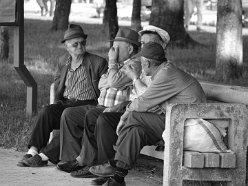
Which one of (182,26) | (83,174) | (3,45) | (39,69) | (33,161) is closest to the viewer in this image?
(83,174)

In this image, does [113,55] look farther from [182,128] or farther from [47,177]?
[182,128]

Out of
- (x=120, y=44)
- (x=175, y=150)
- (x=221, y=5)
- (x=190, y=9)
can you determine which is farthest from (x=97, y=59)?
(x=190, y=9)

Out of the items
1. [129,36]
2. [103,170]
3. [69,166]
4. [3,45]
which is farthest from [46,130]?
[3,45]

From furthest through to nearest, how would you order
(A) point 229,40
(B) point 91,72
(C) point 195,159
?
(A) point 229,40, (B) point 91,72, (C) point 195,159

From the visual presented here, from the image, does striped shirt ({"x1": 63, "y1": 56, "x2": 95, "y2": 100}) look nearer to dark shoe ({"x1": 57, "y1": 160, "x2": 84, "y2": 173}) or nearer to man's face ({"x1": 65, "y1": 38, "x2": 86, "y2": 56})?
man's face ({"x1": 65, "y1": 38, "x2": 86, "y2": 56})

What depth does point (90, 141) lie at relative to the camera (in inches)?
282

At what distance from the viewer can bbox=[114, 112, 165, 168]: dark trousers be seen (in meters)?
6.43

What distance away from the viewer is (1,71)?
15.3m

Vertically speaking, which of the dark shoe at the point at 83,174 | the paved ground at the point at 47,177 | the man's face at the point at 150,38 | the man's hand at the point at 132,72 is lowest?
the paved ground at the point at 47,177

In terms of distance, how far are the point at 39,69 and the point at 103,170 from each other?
887 centimetres

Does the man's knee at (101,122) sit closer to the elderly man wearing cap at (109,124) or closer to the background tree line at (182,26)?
the elderly man wearing cap at (109,124)

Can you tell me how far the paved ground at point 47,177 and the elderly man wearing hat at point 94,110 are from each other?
0.59 ft

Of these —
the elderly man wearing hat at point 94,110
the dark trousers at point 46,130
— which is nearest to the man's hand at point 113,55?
the elderly man wearing hat at point 94,110

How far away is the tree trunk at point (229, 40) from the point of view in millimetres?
12784
